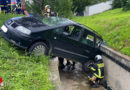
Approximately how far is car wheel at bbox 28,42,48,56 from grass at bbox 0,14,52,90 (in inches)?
9.1

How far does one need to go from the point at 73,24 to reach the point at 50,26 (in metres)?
1.00

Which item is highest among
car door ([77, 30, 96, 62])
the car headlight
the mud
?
the car headlight

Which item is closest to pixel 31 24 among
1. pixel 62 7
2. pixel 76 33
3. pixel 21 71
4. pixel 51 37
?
pixel 51 37

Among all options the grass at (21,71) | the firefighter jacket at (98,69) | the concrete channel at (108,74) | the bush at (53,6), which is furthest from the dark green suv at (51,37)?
the bush at (53,6)

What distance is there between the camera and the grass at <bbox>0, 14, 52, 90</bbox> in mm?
3749

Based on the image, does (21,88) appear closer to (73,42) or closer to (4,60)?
(4,60)

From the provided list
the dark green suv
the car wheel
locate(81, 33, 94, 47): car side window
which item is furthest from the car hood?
locate(81, 33, 94, 47): car side window

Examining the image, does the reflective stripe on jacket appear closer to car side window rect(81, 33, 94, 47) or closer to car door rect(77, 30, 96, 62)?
car door rect(77, 30, 96, 62)

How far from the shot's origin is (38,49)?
5727 mm

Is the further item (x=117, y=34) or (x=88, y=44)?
(x=117, y=34)

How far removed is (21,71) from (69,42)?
248 centimetres

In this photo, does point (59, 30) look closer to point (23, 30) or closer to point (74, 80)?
point (23, 30)

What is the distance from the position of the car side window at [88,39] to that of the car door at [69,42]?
235 millimetres

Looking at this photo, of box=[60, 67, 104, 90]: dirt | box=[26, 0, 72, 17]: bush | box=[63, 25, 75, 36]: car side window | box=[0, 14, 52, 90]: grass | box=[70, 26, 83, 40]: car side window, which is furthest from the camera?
box=[26, 0, 72, 17]: bush
